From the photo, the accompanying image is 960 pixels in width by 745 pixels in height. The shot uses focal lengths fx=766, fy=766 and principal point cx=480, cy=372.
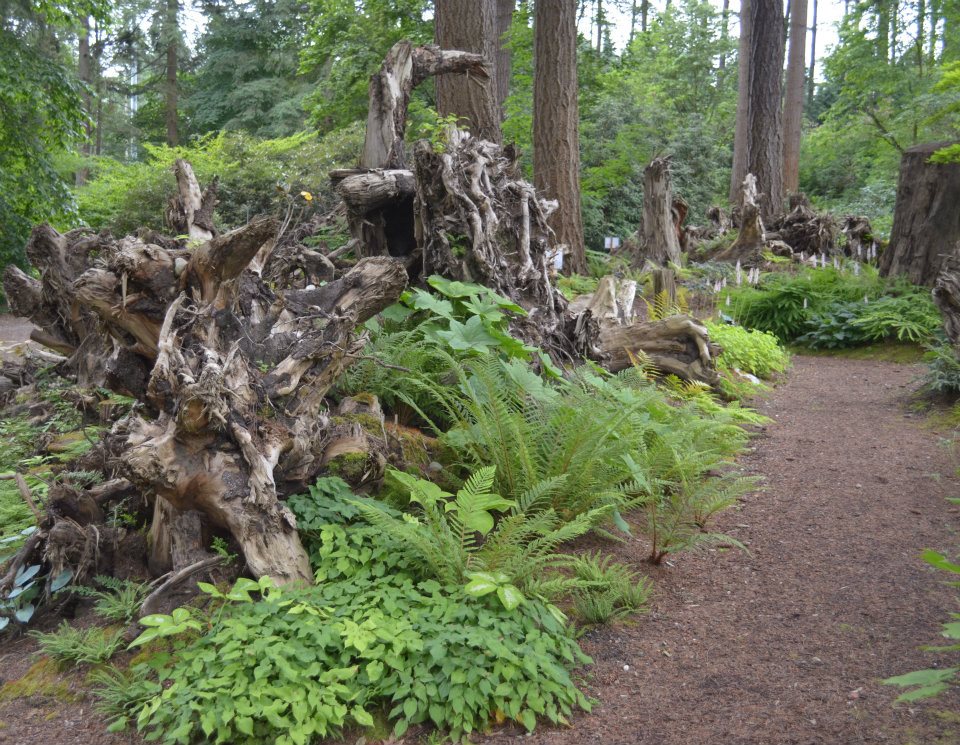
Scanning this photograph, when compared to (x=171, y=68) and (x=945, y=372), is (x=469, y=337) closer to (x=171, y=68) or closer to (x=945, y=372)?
(x=945, y=372)

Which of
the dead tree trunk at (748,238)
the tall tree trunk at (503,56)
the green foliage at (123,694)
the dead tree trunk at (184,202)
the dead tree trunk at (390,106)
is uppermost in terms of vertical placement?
the tall tree trunk at (503,56)

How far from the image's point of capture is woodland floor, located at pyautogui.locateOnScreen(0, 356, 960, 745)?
283cm

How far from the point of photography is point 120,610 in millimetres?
3488

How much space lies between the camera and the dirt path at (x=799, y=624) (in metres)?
2.82

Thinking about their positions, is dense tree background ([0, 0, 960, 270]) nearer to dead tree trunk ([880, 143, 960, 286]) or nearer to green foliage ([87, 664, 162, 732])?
dead tree trunk ([880, 143, 960, 286])

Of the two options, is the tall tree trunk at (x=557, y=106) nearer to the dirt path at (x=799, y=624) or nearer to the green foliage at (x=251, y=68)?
the dirt path at (x=799, y=624)

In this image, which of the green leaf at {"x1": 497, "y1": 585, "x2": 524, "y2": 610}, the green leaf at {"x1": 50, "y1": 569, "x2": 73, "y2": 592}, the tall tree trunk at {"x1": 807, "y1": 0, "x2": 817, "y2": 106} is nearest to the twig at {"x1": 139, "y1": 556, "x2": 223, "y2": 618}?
the green leaf at {"x1": 50, "y1": 569, "x2": 73, "y2": 592}

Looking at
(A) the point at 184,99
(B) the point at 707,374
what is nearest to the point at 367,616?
(B) the point at 707,374

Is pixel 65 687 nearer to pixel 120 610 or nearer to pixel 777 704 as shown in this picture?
pixel 120 610

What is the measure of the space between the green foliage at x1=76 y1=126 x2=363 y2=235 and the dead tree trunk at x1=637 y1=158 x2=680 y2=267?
625cm

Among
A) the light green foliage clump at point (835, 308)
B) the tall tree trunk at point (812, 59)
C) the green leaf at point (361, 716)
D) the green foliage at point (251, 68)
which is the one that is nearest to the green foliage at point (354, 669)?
the green leaf at point (361, 716)

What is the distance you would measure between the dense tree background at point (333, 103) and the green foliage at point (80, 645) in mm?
5339

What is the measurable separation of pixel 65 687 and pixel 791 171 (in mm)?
22817

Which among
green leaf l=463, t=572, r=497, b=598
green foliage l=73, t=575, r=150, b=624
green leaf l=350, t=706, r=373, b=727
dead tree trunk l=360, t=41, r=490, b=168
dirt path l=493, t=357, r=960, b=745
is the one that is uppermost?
dead tree trunk l=360, t=41, r=490, b=168
